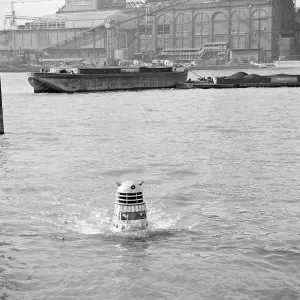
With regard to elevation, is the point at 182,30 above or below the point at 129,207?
above

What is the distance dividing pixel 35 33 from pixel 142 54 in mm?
34124

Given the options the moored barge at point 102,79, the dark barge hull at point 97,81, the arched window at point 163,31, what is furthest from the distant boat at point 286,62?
the dark barge hull at point 97,81

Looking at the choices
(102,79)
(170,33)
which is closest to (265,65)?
(170,33)

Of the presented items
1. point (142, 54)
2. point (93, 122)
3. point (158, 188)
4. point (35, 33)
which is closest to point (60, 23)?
point (35, 33)

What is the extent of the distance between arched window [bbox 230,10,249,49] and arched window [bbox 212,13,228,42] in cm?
175

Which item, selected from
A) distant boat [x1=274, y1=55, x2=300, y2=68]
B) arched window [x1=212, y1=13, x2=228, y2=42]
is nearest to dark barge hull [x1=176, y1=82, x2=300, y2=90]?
distant boat [x1=274, y1=55, x2=300, y2=68]

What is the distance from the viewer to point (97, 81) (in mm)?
83562

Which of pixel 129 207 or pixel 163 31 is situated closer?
pixel 129 207

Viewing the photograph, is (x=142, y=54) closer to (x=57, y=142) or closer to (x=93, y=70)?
(x=93, y=70)

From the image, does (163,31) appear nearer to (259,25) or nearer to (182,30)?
(182,30)

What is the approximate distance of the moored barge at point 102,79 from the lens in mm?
80812

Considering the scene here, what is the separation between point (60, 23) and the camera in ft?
611

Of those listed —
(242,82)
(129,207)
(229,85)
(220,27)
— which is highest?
(220,27)

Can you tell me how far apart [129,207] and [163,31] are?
166m
